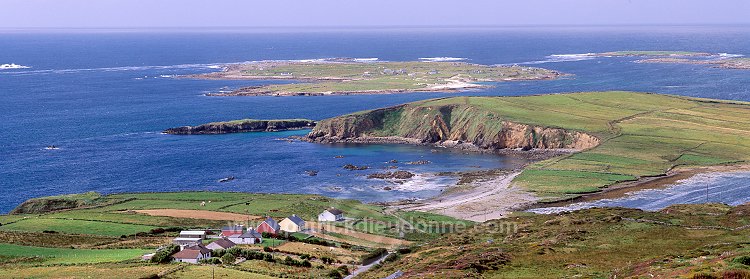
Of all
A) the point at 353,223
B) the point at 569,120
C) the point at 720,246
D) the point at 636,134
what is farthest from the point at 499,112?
the point at 720,246

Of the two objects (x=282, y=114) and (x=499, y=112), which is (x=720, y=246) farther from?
(x=282, y=114)

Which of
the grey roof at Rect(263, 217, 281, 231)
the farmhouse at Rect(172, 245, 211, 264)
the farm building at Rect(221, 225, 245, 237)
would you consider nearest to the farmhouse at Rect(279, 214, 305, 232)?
the grey roof at Rect(263, 217, 281, 231)

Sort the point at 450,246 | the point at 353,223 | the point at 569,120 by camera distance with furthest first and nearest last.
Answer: the point at 569,120, the point at 353,223, the point at 450,246

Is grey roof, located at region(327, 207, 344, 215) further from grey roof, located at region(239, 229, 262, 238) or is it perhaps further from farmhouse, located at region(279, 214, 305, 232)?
grey roof, located at region(239, 229, 262, 238)

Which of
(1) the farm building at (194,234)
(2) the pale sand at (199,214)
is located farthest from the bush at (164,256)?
(2) the pale sand at (199,214)

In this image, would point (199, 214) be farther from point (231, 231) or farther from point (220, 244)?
point (220, 244)

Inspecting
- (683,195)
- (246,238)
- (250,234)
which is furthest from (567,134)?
(246,238)

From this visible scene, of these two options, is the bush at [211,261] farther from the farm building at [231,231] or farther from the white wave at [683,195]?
the white wave at [683,195]
